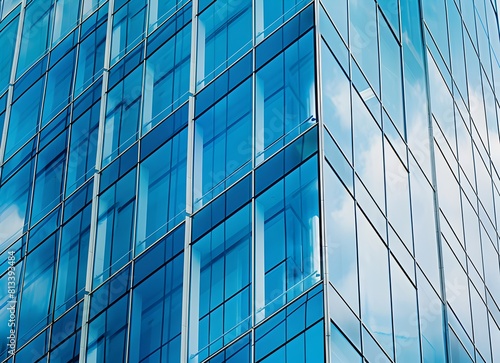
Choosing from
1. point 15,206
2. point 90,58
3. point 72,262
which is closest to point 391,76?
point 90,58

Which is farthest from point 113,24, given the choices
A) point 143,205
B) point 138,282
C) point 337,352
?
point 337,352

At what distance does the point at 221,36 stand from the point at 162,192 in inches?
168

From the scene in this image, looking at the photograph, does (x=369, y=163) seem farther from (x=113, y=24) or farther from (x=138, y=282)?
(x=113, y=24)

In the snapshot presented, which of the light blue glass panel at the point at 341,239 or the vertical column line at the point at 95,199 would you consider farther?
the vertical column line at the point at 95,199

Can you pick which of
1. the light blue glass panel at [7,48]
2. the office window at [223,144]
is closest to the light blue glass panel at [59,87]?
the light blue glass panel at [7,48]

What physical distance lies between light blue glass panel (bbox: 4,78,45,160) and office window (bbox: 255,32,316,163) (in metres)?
11.4

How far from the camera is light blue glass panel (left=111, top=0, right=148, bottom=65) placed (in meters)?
32.2

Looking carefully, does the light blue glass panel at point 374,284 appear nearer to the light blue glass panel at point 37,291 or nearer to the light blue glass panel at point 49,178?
the light blue glass panel at point 37,291

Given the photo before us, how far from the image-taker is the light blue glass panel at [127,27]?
3216cm

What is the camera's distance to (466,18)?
133ft

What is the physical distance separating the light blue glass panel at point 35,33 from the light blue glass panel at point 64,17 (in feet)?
1.31

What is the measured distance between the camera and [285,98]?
25531 mm

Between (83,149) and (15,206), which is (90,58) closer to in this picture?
(83,149)

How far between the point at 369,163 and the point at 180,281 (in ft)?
17.4
